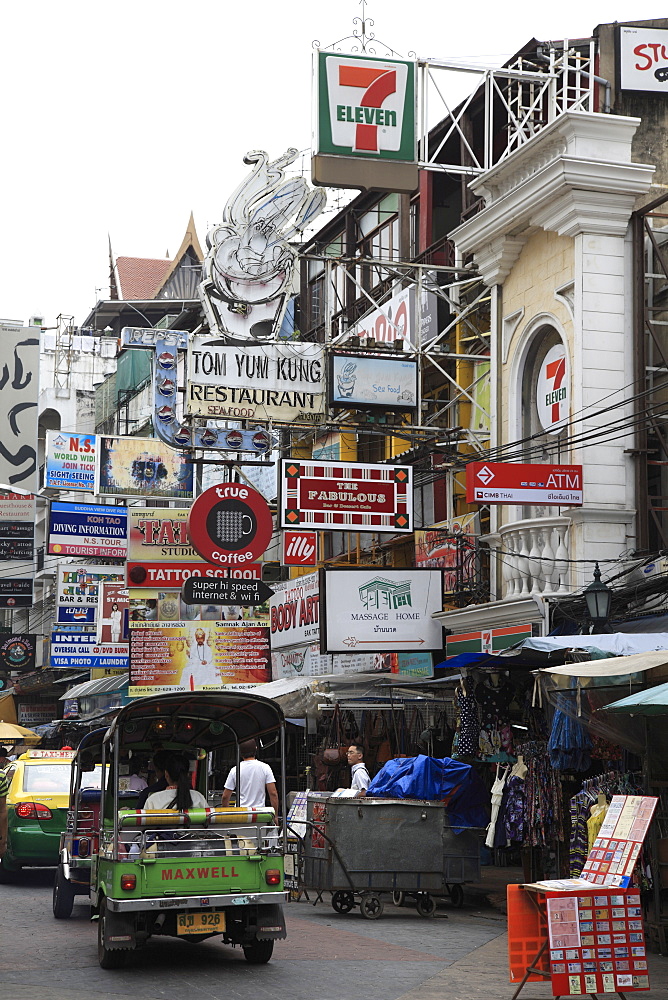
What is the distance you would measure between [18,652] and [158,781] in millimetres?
39475

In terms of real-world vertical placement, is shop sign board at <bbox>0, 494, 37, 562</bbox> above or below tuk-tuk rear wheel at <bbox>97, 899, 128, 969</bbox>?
above

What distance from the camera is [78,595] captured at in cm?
3897

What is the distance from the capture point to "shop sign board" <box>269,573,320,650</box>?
23469 millimetres

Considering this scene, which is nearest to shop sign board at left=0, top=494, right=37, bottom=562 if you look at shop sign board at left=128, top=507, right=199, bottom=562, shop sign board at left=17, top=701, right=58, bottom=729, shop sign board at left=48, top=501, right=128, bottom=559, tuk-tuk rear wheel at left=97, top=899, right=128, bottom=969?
shop sign board at left=48, top=501, right=128, bottom=559

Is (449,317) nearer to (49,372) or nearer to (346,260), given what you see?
(346,260)

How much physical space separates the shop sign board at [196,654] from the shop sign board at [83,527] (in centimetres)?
960

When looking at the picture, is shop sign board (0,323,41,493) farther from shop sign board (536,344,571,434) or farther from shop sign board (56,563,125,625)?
shop sign board (56,563,125,625)

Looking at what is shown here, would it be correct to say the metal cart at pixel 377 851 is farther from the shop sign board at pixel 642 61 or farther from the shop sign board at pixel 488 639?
the shop sign board at pixel 642 61

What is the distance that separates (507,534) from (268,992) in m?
10.5

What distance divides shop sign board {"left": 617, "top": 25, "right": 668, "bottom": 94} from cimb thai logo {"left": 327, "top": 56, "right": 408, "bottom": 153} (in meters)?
3.53

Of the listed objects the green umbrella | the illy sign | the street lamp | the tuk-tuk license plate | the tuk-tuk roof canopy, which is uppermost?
the illy sign

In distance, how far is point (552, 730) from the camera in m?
13.9

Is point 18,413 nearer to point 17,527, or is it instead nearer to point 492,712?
point 492,712

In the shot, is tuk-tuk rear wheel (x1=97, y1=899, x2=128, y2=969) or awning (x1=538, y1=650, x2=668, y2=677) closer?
tuk-tuk rear wheel (x1=97, y1=899, x2=128, y2=969)
